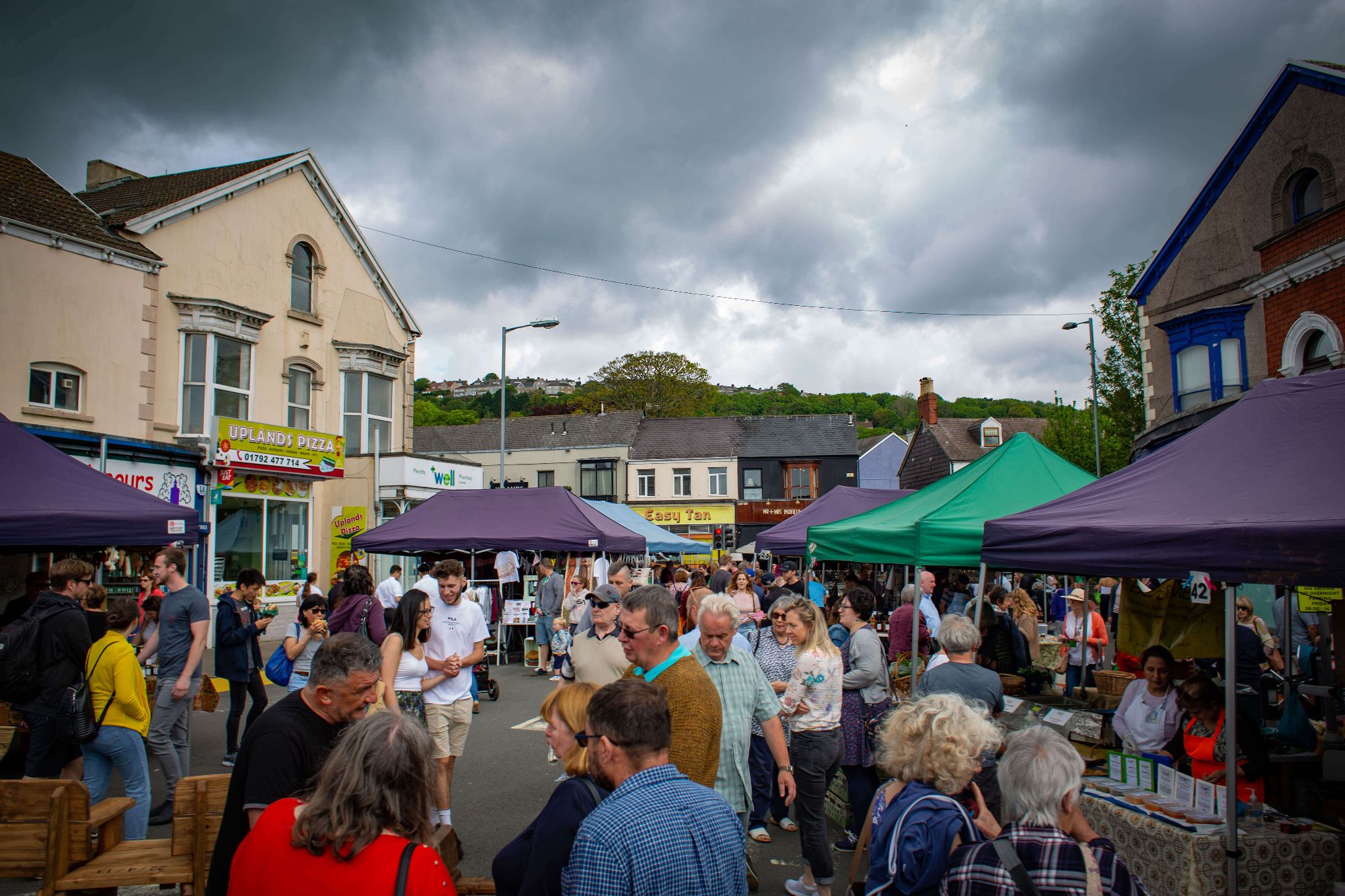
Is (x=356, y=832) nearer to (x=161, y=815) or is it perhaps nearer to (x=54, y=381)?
(x=161, y=815)

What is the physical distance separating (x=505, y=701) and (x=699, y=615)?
7931mm

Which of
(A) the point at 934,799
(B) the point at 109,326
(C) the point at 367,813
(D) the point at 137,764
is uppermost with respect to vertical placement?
(B) the point at 109,326

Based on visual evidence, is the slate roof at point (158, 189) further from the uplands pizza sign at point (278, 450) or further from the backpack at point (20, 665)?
the backpack at point (20, 665)

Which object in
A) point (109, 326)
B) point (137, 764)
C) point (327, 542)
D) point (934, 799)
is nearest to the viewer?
point (934, 799)

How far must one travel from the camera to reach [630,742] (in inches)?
99.7

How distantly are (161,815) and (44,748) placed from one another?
4.56 feet

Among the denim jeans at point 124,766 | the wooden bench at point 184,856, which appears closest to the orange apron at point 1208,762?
the wooden bench at point 184,856

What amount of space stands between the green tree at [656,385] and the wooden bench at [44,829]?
59149mm

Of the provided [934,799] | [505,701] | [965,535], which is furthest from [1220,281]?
[934,799]

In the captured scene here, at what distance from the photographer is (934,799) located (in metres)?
2.97

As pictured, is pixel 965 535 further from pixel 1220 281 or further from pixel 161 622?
pixel 1220 281

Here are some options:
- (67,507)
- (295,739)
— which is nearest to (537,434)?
(67,507)

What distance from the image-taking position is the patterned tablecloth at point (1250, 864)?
4.25 metres

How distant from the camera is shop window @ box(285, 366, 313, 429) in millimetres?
20062
